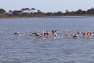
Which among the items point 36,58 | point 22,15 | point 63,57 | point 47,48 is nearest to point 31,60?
point 36,58

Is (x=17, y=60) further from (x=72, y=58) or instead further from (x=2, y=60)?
(x=72, y=58)

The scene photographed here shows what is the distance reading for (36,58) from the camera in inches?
819

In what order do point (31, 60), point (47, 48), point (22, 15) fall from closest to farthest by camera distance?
point (31, 60)
point (47, 48)
point (22, 15)

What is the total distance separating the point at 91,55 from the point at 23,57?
396cm

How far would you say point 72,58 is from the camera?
20.7m

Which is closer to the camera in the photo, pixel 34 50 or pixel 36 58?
pixel 36 58

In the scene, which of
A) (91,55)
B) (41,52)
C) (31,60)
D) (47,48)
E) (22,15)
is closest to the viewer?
(31,60)

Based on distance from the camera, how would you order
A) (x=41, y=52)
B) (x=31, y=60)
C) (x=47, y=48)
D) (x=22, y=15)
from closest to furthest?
(x=31, y=60)
(x=41, y=52)
(x=47, y=48)
(x=22, y=15)

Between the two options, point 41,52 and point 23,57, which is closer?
point 23,57

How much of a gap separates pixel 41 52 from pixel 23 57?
7.62 ft

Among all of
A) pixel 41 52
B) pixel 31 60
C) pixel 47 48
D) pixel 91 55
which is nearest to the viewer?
pixel 31 60

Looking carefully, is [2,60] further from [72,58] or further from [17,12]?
[17,12]

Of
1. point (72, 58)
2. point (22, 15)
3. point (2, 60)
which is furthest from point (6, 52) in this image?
point (22, 15)

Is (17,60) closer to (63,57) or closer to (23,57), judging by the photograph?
(23,57)
